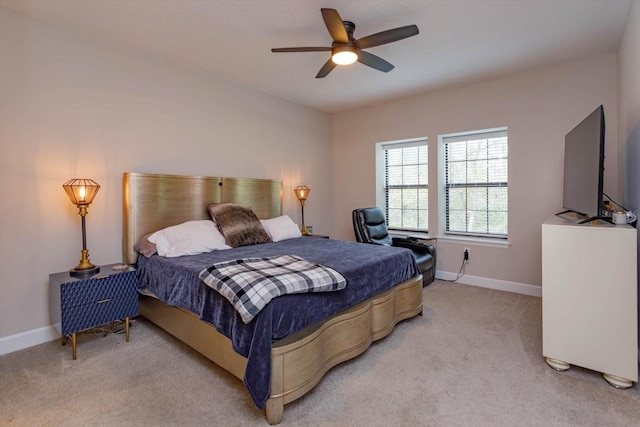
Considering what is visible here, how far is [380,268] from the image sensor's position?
254 cm

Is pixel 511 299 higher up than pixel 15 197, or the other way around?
pixel 15 197

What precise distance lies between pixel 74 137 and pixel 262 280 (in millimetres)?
2280

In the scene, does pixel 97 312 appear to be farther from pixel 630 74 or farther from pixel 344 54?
pixel 630 74

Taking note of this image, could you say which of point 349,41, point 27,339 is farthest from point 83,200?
point 349,41

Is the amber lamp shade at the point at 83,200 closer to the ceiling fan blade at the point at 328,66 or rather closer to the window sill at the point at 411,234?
the ceiling fan blade at the point at 328,66

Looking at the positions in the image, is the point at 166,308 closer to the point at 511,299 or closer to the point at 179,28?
the point at 179,28

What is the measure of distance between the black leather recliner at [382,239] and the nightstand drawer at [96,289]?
2.60 meters

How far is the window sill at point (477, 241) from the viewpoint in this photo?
12.9 ft

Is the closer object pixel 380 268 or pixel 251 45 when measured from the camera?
pixel 380 268

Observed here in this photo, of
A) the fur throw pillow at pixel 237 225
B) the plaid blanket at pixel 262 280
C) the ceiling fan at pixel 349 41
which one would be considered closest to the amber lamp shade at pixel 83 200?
the fur throw pillow at pixel 237 225

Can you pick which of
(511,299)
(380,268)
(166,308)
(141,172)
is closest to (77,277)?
(166,308)

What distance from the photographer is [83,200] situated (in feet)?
8.40

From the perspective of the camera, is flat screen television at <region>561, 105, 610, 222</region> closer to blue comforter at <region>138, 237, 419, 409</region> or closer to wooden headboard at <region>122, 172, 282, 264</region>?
blue comforter at <region>138, 237, 419, 409</region>

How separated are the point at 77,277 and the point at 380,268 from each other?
7.82ft
